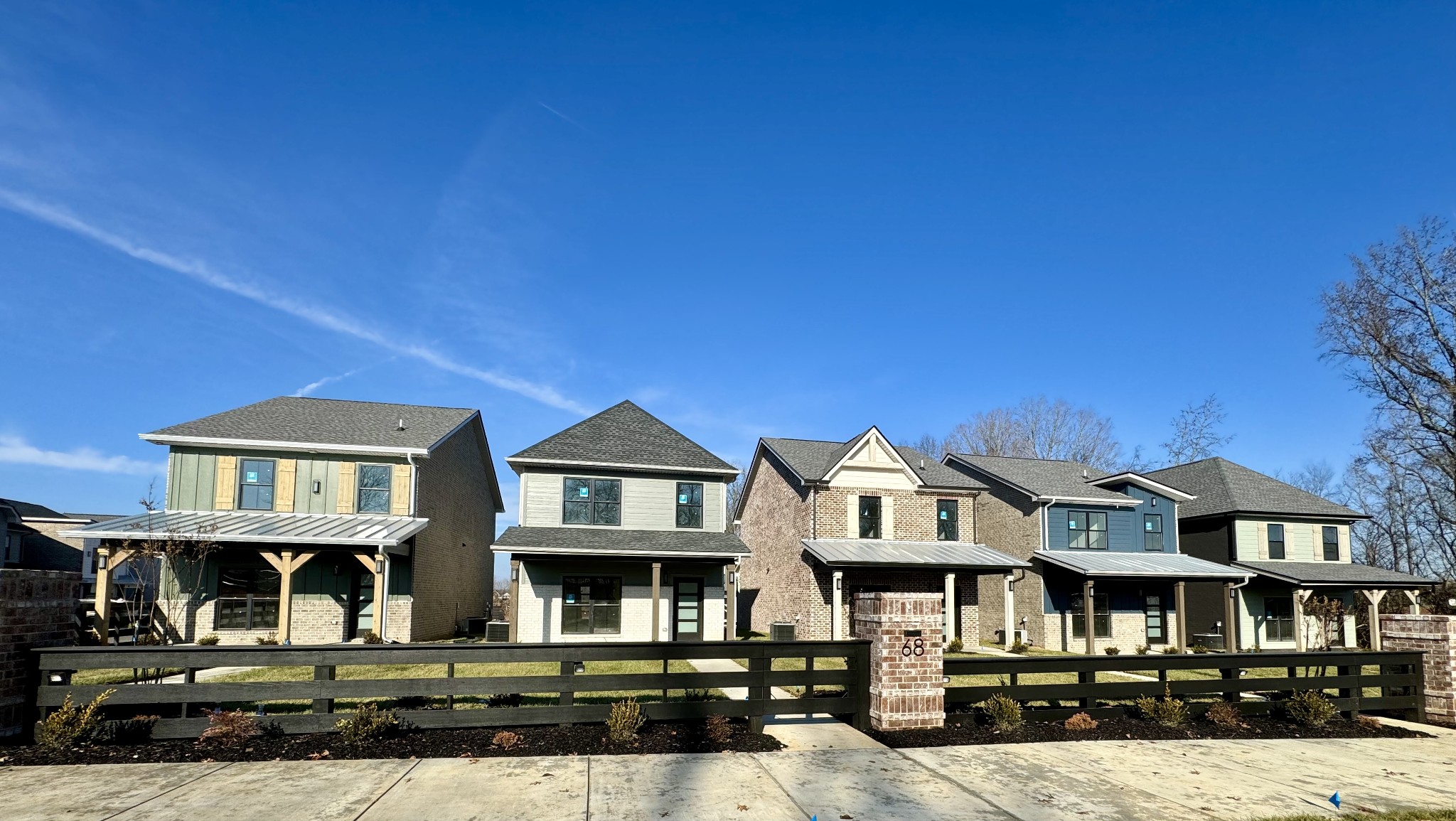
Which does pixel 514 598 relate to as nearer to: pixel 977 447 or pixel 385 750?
pixel 385 750

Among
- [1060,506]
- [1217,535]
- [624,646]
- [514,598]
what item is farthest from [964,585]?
[624,646]

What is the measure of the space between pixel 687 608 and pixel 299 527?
35.5 feet

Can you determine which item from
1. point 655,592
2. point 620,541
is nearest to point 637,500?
point 620,541

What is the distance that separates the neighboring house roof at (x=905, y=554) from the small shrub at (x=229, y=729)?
1807 cm

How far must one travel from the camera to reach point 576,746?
891 centimetres

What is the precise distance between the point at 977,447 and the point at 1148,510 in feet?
76.3

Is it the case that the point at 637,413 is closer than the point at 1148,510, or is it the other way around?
the point at 637,413

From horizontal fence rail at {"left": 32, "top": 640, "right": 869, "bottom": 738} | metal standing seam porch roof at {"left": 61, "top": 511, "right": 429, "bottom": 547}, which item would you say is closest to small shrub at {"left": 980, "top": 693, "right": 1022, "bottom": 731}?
horizontal fence rail at {"left": 32, "top": 640, "right": 869, "bottom": 738}

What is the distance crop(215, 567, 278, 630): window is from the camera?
22.2 metres

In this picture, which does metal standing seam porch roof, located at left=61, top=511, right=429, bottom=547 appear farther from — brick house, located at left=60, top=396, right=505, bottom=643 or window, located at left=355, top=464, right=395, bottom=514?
window, located at left=355, top=464, right=395, bottom=514

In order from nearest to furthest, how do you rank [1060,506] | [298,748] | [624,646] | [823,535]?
[298,748], [624,646], [823,535], [1060,506]

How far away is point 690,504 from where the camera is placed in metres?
25.8

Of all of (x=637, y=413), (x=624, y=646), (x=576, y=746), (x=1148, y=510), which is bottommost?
(x=576, y=746)

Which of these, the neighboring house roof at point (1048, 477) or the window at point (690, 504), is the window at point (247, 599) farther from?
the neighboring house roof at point (1048, 477)
